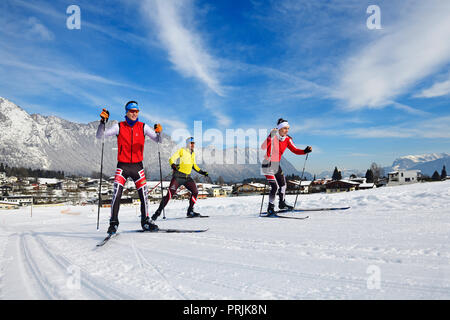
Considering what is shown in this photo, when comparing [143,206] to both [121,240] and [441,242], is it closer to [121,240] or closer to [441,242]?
[121,240]

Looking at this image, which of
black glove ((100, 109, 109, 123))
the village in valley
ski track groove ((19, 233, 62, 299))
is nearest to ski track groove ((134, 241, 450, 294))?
ski track groove ((19, 233, 62, 299))

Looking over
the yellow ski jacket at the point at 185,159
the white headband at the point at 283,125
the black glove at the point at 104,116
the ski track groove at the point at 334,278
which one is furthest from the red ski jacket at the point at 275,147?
the ski track groove at the point at 334,278

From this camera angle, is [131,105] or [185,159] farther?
[185,159]

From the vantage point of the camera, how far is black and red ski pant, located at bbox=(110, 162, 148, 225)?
4.81 m

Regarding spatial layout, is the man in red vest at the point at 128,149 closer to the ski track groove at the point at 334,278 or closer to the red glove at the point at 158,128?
the red glove at the point at 158,128

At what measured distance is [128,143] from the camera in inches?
197

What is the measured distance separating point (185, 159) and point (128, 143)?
107 inches

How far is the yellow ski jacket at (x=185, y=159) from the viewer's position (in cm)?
744

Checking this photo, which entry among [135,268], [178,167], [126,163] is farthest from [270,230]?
[178,167]

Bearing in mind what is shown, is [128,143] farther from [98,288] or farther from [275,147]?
[275,147]

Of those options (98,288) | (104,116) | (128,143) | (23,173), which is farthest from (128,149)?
(23,173)

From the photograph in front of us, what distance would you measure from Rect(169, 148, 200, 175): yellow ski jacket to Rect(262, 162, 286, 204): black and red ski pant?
219 centimetres

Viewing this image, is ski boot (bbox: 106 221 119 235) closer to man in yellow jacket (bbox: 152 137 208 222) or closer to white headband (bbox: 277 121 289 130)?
man in yellow jacket (bbox: 152 137 208 222)

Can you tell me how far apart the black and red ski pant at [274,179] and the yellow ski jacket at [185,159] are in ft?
7.18
